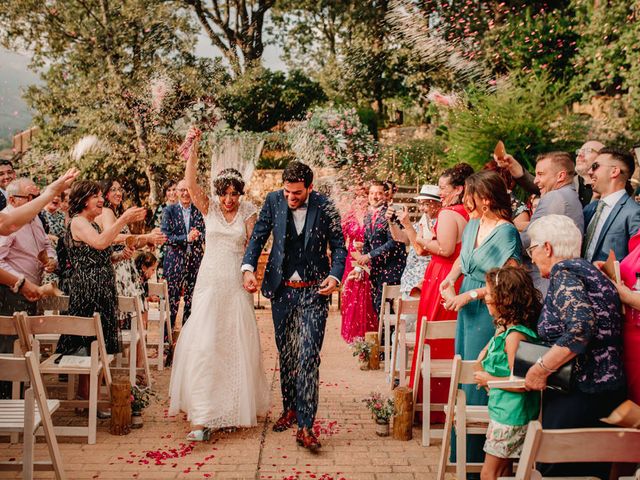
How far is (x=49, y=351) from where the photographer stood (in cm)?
694

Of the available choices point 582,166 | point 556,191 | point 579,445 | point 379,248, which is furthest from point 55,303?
point 579,445

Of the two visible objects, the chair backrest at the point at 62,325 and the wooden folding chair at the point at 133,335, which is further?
the wooden folding chair at the point at 133,335

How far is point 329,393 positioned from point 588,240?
111 inches

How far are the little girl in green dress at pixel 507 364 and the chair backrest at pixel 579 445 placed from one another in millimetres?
868

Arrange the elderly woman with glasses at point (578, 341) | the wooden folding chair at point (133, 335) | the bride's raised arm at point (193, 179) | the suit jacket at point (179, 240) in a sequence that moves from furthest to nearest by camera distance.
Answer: the suit jacket at point (179, 240) → the wooden folding chair at point (133, 335) → the bride's raised arm at point (193, 179) → the elderly woman with glasses at point (578, 341)

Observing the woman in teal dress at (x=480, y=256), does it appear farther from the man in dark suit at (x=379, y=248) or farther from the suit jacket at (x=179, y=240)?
the suit jacket at (x=179, y=240)

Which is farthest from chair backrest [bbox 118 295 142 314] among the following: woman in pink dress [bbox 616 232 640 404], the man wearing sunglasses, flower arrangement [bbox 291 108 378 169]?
flower arrangement [bbox 291 108 378 169]

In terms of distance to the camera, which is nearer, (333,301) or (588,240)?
(588,240)

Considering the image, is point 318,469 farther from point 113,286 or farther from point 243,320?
point 113,286

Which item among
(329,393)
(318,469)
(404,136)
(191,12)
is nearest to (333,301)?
(329,393)

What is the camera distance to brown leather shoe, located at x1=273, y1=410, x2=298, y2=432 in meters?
5.14

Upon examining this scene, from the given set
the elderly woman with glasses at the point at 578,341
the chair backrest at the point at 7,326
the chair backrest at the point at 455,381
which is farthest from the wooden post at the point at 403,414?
the chair backrest at the point at 7,326

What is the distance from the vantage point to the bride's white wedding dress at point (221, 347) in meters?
4.97

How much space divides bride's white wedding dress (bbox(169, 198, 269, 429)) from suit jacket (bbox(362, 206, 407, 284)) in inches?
111
